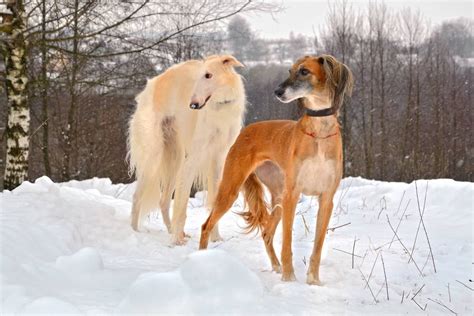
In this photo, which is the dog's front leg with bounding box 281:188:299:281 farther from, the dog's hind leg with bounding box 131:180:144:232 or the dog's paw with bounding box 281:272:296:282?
the dog's hind leg with bounding box 131:180:144:232

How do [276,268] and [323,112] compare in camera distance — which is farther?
[276,268]

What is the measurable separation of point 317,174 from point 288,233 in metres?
0.50

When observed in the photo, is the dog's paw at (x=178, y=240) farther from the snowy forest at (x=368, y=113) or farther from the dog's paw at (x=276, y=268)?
the snowy forest at (x=368, y=113)

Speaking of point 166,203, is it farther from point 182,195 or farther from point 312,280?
point 312,280

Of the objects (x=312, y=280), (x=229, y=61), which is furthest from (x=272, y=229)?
(x=229, y=61)

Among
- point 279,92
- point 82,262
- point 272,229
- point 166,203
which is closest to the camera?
point 82,262

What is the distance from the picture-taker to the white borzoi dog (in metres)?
5.16

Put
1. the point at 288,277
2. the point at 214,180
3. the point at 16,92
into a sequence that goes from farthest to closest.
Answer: the point at 16,92
the point at 214,180
the point at 288,277

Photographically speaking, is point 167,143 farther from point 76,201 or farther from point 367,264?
point 367,264

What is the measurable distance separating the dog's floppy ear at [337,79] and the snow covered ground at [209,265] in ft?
4.18

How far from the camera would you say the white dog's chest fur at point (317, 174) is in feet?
11.2

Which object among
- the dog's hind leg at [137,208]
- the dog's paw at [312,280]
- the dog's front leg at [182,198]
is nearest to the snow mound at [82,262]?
the dog's paw at [312,280]

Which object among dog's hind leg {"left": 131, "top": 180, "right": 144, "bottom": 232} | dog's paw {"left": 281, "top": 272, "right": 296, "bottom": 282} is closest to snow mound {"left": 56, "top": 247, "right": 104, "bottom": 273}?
dog's paw {"left": 281, "top": 272, "right": 296, "bottom": 282}

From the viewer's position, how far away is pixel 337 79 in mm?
3457
